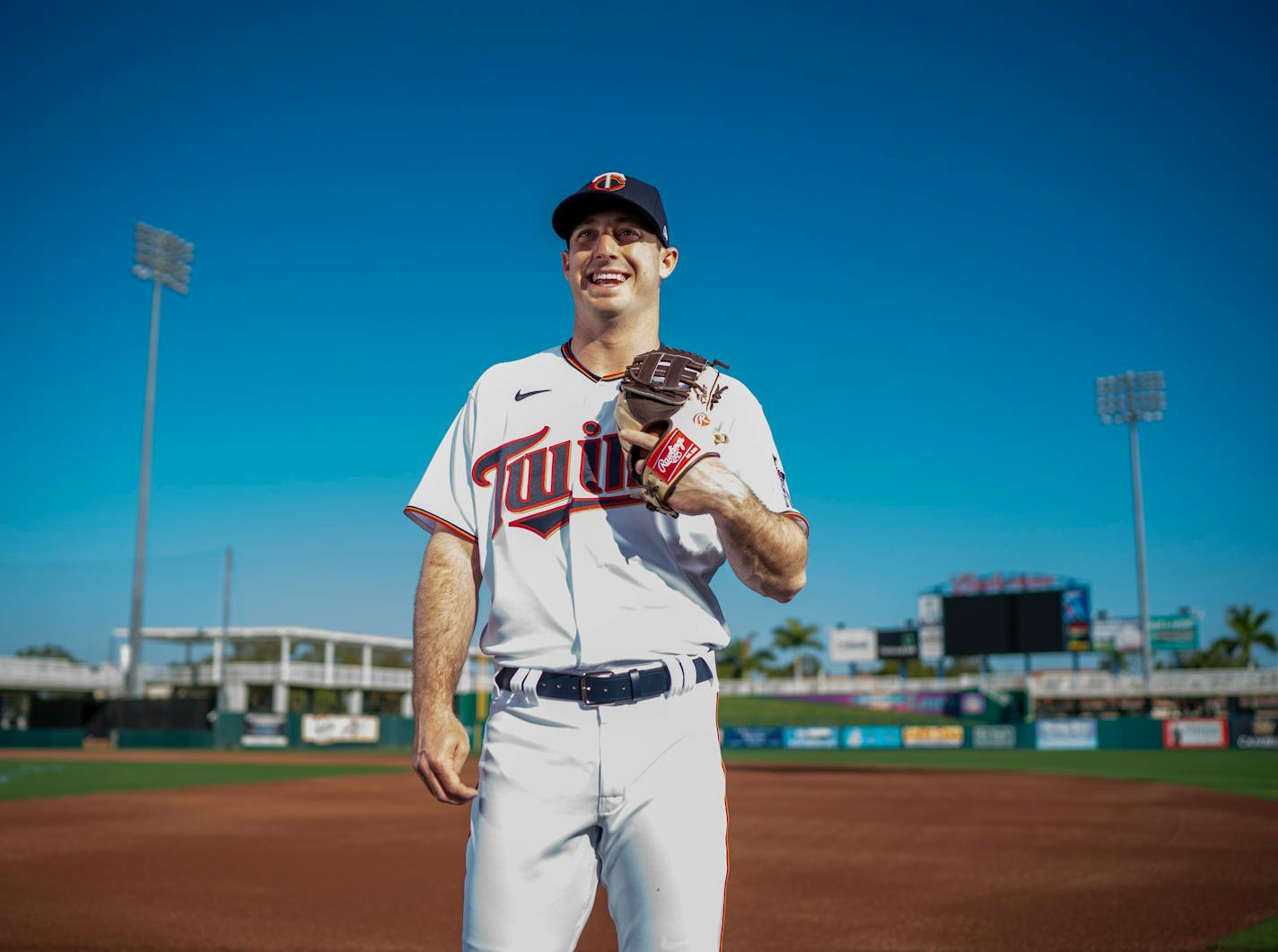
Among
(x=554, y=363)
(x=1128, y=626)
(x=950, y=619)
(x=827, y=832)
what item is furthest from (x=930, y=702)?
(x=554, y=363)

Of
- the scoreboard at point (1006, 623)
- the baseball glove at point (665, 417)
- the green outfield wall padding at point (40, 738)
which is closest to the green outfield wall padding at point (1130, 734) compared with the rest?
the scoreboard at point (1006, 623)

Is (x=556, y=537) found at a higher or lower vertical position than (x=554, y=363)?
lower

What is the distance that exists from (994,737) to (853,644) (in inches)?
1039

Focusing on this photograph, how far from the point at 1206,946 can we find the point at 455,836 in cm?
724

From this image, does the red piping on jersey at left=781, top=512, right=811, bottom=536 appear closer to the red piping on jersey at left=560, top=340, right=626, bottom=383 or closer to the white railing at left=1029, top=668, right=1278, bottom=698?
the red piping on jersey at left=560, top=340, right=626, bottom=383

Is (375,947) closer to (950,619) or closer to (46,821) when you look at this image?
(46,821)

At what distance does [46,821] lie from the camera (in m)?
11.7

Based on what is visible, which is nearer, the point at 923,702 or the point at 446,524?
the point at 446,524

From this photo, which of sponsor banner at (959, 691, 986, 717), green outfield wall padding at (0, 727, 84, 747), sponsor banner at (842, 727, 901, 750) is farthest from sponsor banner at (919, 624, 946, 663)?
green outfield wall padding at (0, 727, 84, 747)

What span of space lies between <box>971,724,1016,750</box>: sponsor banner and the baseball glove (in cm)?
3796

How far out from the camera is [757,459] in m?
2.21

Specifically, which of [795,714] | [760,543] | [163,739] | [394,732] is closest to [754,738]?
[394,732]

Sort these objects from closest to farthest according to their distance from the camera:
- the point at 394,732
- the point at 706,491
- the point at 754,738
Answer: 1. the point at 706,491
2. the point at 394,732
3. the point at 754,738

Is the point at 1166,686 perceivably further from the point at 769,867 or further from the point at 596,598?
the point at 596,598
